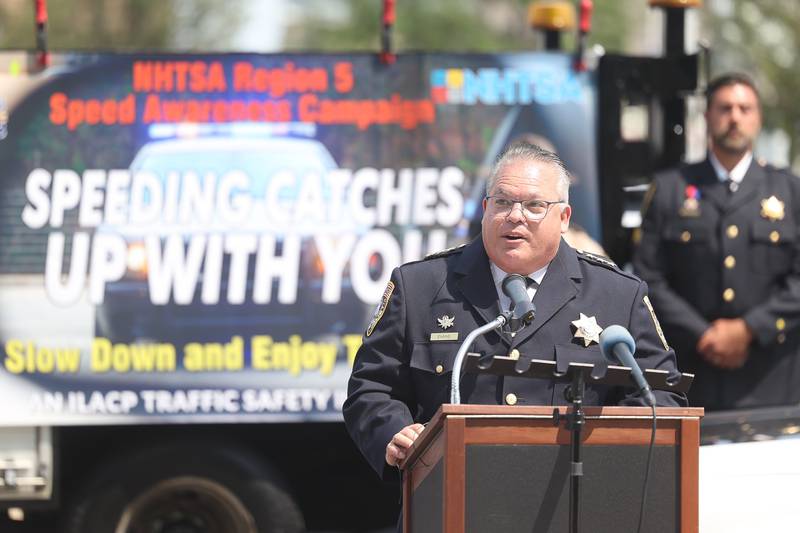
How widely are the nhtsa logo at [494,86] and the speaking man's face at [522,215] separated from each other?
243 cm

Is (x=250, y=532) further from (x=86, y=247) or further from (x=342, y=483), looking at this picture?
(x=86, y=247)

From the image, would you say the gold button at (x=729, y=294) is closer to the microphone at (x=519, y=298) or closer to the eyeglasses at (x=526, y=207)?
the eyeglasses at (x=526, y=207)

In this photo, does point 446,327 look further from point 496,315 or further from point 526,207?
point 526,207

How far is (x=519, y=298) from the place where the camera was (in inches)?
134

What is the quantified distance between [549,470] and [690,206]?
3436 mm

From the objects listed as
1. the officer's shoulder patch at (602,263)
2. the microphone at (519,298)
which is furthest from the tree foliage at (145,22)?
the microphone at (519,298)

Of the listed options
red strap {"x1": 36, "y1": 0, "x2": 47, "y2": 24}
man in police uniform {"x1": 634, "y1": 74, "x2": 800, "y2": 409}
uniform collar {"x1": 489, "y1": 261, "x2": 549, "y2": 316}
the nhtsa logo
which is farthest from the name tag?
red strap {"x1": 36, "y1": 0, "x2": 47, "y2": 24}

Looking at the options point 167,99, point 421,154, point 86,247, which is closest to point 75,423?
point 86,247

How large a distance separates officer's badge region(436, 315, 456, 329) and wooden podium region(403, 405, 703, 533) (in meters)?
0.47

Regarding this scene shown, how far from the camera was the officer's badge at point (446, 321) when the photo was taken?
146 inches

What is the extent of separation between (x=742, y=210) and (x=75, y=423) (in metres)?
3.12

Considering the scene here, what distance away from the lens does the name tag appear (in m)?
3.68

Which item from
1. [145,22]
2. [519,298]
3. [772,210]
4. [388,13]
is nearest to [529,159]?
[519,298]

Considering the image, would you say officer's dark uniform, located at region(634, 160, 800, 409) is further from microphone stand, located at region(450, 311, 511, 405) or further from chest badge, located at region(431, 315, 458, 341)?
microphone stand, located at region(450, 311, 511, 405)
